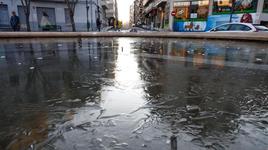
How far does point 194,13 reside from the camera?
29.2 metres

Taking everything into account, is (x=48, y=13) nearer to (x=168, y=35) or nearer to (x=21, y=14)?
(x=21, y=14)

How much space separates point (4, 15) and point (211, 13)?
24.4m

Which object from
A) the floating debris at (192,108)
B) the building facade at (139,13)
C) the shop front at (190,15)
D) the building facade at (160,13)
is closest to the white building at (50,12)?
the building facade at (160,13)

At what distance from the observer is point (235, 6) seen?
24.8 metres

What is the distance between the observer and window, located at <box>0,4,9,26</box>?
24.5 m

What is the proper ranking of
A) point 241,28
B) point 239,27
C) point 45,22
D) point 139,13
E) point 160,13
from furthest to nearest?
point 139,13 → point 160,13 → point 45,22 → point 239,27 → point 241,28

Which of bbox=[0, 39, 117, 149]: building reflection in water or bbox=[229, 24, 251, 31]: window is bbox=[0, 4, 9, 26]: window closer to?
bbox=[0, 39, 117, 149]: building reflection in water

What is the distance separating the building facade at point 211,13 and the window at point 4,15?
20.9 meters

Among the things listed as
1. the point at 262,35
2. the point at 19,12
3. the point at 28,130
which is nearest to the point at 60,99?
the point at 28,130

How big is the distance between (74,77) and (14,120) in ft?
6.31

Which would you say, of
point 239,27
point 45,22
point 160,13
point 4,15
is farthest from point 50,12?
point 239,27

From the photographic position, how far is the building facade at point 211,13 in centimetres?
2335

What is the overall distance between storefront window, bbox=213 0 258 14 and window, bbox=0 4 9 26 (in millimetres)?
24398

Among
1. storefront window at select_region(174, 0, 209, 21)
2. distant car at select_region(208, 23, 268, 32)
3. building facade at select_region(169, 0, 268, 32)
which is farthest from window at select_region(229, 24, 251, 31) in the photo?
storefront window at select_region(174, 0, 209, 21)
